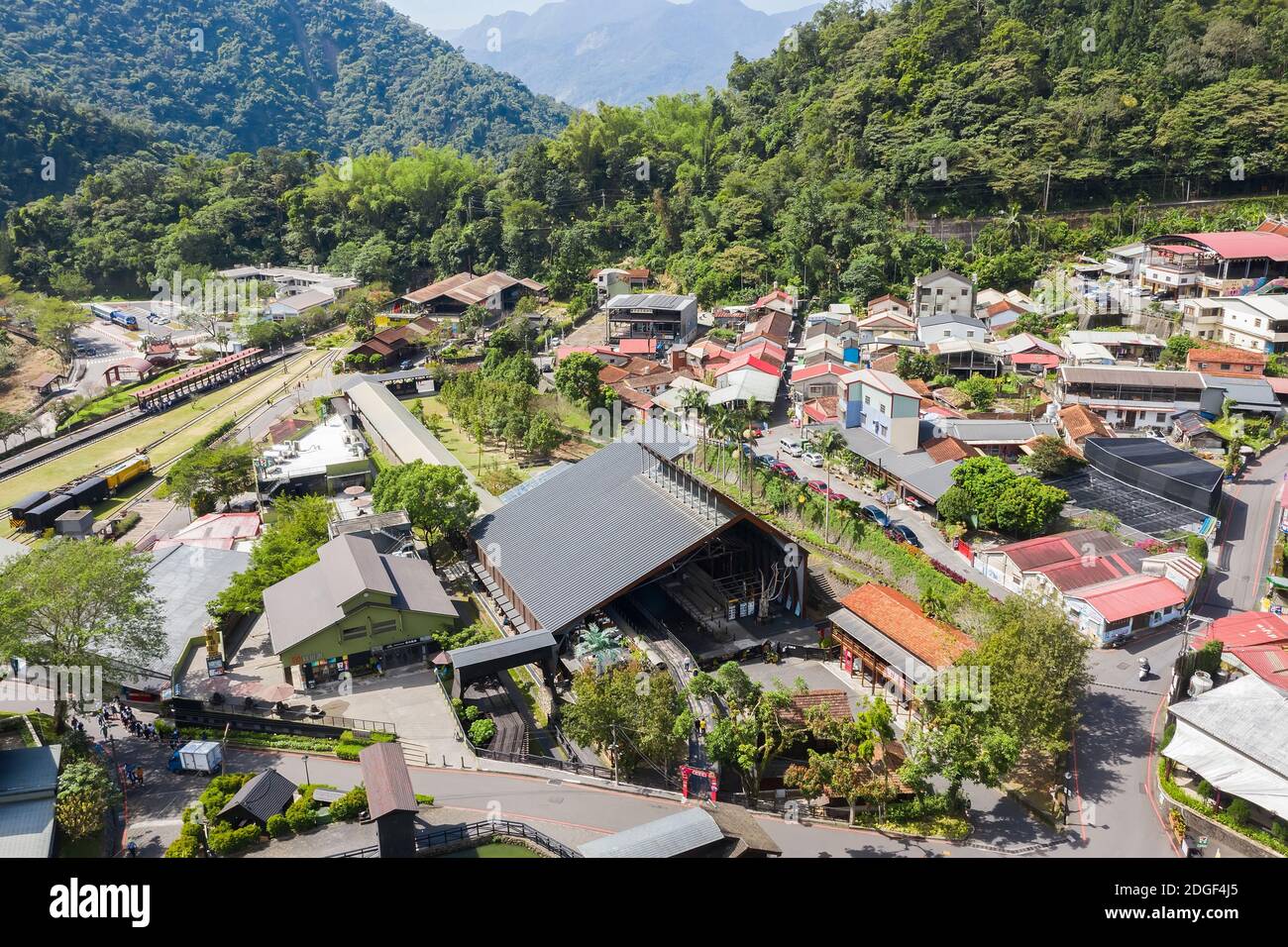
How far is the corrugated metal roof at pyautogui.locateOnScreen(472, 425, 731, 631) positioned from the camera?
848 inches

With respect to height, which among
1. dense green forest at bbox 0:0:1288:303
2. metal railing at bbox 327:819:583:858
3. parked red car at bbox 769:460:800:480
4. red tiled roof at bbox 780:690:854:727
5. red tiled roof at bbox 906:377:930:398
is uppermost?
dense green forest at bbox 0:0:1288:303

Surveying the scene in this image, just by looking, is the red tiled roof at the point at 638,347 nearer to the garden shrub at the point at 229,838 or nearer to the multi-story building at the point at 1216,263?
the multi-story building at the point at 1216,263

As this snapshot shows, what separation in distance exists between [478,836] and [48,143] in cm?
8643

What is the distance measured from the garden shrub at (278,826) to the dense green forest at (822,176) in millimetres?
41797

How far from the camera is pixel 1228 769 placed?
1658 centimetres

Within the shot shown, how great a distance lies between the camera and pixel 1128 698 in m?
20.2

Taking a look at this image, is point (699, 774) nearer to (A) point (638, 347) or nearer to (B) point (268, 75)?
(A) point (638, 347)

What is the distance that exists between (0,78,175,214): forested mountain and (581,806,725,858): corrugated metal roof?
275 feet

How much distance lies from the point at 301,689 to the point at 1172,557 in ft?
74.9

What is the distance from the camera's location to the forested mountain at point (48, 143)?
75.5m

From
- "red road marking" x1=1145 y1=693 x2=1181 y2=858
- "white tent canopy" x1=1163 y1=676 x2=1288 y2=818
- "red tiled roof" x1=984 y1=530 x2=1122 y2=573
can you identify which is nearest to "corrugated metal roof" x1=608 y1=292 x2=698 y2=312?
"red tiled roof" x1=984 y1=530 x2=1122 y2=573

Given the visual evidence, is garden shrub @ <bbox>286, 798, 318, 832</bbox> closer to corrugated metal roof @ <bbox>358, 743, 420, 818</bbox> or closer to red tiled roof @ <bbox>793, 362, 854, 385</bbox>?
corrugated metal roof @ <bbox>358, 743, 420, 818</bbox>

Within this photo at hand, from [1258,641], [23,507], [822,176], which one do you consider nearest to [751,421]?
[1258,641]

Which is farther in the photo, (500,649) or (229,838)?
(500,649)
